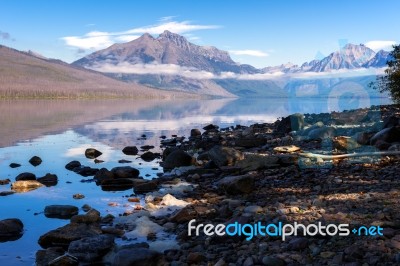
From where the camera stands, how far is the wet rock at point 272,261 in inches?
314

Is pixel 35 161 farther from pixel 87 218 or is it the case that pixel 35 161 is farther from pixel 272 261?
pixel 272 261

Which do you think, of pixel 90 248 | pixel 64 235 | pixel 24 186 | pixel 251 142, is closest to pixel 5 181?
pixel 24 186

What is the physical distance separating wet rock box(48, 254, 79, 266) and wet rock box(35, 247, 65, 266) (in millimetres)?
324

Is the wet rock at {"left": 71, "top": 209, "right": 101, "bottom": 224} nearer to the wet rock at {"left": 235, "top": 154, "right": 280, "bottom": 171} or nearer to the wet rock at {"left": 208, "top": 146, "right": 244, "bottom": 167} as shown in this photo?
the wet rock at {"left": 235, "top": 154, "right": 280, "bottom": 171}

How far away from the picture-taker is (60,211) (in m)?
14.9

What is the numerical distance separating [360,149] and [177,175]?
28.0 feet

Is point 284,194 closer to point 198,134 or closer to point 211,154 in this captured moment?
point 211,154

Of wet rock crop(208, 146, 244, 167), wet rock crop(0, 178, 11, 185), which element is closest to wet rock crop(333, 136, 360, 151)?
→ wet rock crop(208, 146, 244, 167)

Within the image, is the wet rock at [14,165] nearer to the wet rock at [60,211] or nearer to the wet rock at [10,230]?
the wet rock at [60,211]

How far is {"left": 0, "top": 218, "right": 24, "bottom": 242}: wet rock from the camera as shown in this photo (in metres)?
12.4

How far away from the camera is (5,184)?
21.0 meters

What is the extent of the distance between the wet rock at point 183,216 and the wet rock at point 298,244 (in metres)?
4.35

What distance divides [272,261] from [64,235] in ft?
19.8

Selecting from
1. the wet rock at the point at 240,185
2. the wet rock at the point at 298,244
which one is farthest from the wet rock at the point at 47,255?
the wet rock at the point at 240,185
